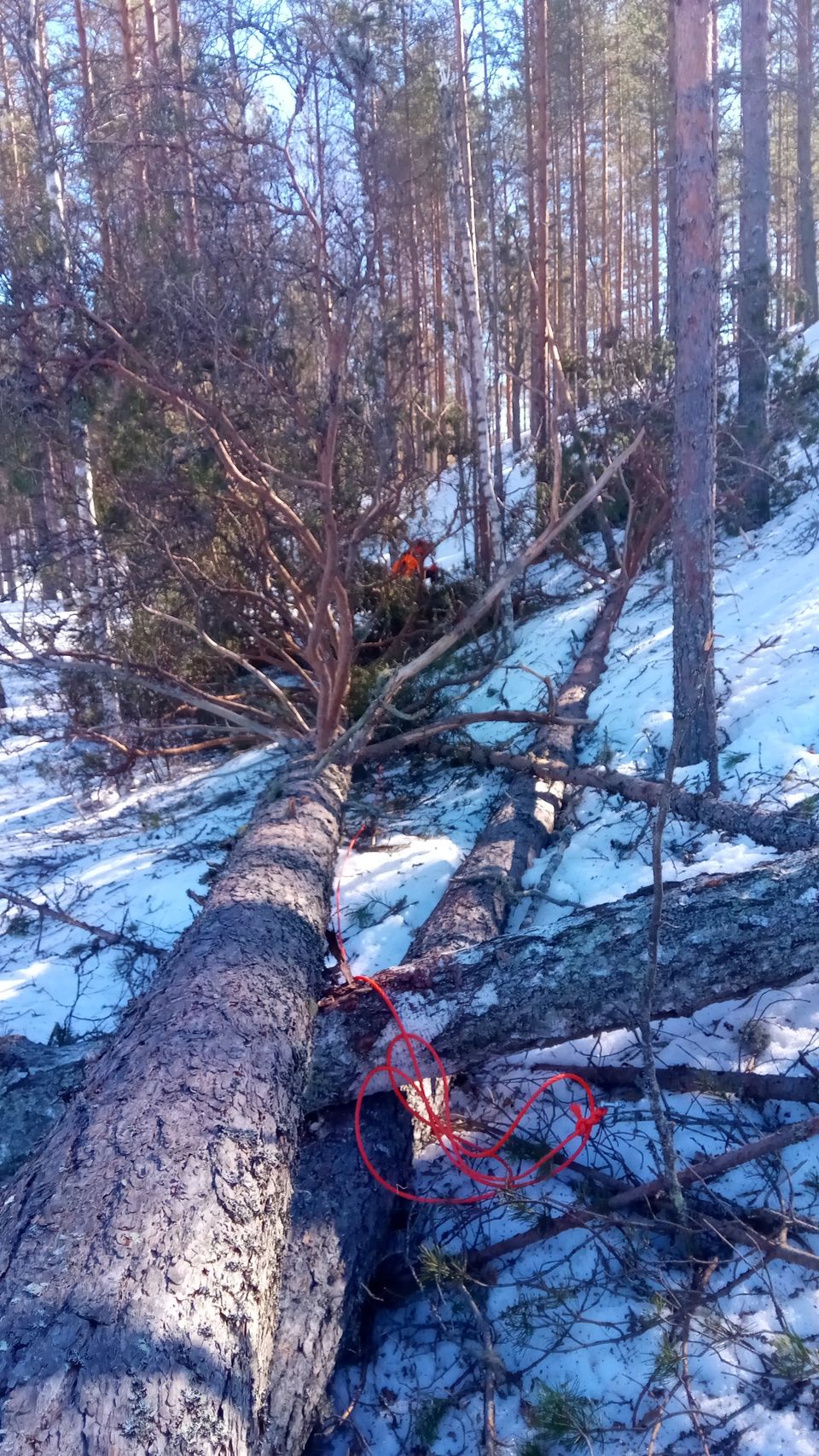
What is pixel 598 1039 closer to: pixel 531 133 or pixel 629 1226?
pixel 629 1226

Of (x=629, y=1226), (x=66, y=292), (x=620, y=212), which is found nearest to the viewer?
(x=629, y=1226)

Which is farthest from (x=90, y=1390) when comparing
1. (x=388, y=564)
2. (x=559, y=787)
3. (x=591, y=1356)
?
(x=388, y=564)

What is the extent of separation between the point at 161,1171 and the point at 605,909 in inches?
63.3

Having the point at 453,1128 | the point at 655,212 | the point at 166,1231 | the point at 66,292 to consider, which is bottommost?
the point at 453,1128

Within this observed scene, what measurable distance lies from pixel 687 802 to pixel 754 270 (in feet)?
23.7

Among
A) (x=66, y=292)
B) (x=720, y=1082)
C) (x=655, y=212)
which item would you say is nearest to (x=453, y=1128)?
(x=720, y=1082)

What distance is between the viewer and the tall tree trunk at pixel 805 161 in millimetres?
16594

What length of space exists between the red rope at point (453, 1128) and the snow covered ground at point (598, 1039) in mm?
70

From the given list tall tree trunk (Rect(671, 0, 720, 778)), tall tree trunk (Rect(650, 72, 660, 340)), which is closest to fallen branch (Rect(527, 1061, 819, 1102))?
tall tree trunk (Rect(671, 0, 720, 778))

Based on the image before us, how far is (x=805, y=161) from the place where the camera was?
18.8 m

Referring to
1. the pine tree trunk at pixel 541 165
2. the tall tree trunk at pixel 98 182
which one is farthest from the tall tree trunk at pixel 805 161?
the tall tree trunk at pixel 98 182

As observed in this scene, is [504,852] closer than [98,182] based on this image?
Yes

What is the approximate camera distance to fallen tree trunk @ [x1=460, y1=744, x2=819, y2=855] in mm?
3570

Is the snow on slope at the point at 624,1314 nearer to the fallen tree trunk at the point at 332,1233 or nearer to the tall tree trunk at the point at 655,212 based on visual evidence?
the fallen tree trunk at the point at 332,1233
